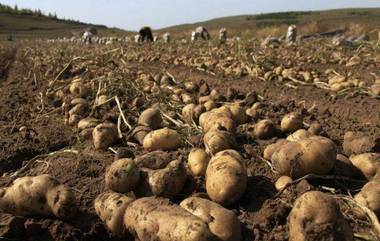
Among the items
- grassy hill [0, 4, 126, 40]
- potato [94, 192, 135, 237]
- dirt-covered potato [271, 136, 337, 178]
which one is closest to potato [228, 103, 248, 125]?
dirt-covered potato [271, 136, 337, 178]

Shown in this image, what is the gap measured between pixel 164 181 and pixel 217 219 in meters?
0.47

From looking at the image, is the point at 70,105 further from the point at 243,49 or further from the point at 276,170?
the point at 243,49

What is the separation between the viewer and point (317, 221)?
6.36ft

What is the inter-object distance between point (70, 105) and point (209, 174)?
2488 mm

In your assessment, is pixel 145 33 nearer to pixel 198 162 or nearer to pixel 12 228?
pixel 198 162

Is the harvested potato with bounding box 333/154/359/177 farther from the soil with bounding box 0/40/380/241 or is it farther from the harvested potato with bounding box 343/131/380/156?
the harvested potato with bounding box 343/131/380/156

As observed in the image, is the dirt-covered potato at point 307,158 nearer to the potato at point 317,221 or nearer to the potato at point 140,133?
the potato at point 317,221

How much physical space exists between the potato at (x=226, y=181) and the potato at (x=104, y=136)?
120 centimetres

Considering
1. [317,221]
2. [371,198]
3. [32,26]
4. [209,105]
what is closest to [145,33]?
[209,105]

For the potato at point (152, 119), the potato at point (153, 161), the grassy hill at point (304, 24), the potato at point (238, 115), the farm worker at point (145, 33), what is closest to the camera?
the potato at point (153, 161)

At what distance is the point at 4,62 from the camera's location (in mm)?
10492

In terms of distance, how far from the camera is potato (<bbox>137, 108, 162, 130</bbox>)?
3.66 meters

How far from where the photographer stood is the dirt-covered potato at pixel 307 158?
8.32 feet

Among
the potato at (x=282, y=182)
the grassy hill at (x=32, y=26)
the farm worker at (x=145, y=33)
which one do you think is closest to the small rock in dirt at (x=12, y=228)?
the potato at (x=282, y=182)
